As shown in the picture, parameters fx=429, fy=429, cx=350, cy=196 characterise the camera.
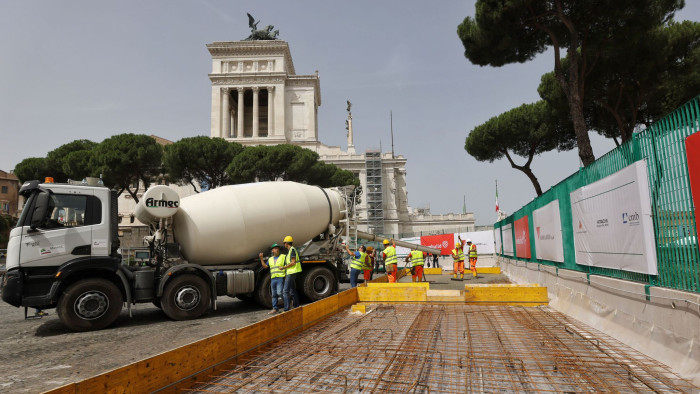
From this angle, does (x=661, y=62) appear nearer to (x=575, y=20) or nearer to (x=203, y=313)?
(x=575, y=20)

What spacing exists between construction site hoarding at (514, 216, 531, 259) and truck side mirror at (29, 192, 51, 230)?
11754 mm

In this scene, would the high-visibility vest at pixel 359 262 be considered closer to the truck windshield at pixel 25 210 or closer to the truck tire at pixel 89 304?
the truck tire at pixel 89 304

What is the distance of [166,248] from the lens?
883 centimetres

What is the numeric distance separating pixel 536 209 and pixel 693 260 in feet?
24.1

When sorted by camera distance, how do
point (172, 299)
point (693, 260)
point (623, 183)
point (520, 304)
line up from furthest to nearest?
1. point (520, 304)
2. point (172, 299)
3. point (623, 183)
4. point (693, 260)

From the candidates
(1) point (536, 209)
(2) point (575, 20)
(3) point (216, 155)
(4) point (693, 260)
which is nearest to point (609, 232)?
(4) point (693, 260)

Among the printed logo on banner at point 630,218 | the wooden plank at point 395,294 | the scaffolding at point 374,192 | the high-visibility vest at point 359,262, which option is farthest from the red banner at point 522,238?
the scaffolding at point 374,192

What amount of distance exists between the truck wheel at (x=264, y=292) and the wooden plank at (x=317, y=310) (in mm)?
2065

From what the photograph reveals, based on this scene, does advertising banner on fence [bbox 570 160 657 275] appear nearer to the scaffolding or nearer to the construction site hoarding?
the construction site hoarding

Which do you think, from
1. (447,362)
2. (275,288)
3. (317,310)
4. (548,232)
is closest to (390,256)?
(548,232)

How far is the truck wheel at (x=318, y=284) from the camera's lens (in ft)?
33.3

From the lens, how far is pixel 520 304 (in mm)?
9055

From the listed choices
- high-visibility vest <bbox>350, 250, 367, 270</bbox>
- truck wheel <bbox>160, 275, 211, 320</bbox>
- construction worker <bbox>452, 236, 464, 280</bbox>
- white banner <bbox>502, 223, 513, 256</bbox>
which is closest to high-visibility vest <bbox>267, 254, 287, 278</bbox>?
truck wheel <bbox>160, 275, 211, 320</bbox>

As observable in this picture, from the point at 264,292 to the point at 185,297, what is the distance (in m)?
1.76
